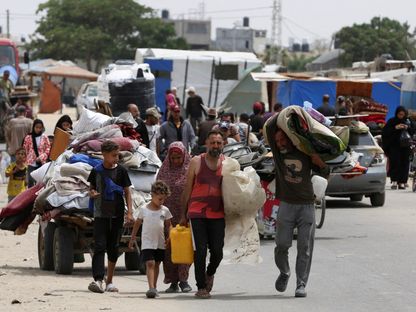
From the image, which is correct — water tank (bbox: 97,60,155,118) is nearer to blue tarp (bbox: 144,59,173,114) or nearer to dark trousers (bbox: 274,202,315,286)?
blue tarp (bbox: 144,59,173,114)

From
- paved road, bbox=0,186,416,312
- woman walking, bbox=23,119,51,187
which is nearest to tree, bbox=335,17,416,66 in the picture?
woman walking, bbox=23,119,51,187

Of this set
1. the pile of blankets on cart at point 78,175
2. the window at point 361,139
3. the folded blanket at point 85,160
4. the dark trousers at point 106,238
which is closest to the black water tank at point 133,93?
the window at point 361,139

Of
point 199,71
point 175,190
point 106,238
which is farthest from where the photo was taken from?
point 199,71

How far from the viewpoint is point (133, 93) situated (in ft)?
117

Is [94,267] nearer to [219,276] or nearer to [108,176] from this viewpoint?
[108,176]

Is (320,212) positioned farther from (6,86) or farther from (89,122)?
(6,86)

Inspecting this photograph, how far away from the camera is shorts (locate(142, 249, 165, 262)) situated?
43.2ft

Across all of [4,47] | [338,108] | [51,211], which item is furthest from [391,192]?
[4,47]

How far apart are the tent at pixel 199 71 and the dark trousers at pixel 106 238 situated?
2874 centimetres

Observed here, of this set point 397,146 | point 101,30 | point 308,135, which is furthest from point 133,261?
point 101,30

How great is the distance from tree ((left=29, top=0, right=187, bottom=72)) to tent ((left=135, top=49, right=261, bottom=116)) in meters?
83.6

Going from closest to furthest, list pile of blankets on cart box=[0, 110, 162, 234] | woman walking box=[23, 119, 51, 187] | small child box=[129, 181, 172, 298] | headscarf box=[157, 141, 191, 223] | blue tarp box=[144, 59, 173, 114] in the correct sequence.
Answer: small child box=[129, 181, 172, 298]
headscarf box=[157, 141, 191, 223]
pile of blankets on cart box=[0, 110, 162, 234]
woman walking box=[23, 119, 51, 187]
blue tarp box=[144, 59, 173, 114]

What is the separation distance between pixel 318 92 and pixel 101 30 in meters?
94.5

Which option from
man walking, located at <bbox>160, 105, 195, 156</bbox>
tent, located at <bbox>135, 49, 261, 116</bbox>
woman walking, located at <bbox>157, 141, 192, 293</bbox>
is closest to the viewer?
woman walking, located at <bbox>157, 141, 192, 293</bbox>
